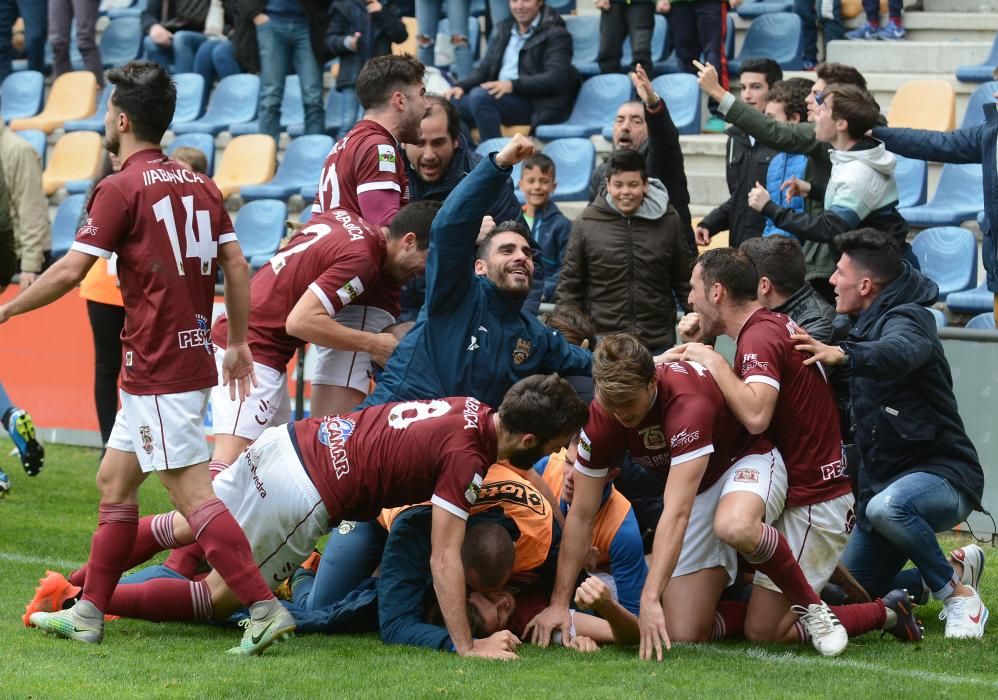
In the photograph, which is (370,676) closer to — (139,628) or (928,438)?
(139,628)


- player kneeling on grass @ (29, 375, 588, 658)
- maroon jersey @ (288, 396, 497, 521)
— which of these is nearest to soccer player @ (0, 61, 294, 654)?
player kneeling on grass @ (29, 375, 588, 658)

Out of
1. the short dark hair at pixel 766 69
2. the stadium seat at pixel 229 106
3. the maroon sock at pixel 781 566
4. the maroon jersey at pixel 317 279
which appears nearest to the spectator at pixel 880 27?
the short dark hair at pixel 766 69

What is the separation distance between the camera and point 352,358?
6.69 m

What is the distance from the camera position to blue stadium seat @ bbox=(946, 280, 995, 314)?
8.80 meters

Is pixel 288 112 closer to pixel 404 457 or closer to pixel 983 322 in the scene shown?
pixel 983 322

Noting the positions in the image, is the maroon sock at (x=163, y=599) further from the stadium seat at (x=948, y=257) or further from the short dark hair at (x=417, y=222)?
the stadium seat at (x=948, y=257)

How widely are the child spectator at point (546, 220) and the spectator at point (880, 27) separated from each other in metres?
4.20

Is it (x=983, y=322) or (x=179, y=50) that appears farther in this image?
(x=179, y=50)

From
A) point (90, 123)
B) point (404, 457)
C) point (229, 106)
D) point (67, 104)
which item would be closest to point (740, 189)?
point (404, 457)

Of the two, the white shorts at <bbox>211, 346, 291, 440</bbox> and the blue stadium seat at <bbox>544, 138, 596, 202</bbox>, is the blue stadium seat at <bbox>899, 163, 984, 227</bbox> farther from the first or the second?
the white shorts at <bbox>211, 346, 291, 440</bbox>

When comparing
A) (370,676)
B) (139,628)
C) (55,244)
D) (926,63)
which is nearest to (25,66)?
(55,244)

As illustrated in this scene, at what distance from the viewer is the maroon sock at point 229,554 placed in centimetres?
505

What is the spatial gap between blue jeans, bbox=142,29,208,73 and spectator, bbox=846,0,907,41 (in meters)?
7.03

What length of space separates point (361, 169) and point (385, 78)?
18.6 inches
